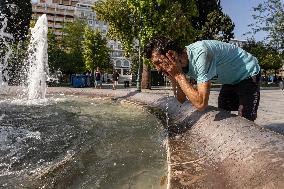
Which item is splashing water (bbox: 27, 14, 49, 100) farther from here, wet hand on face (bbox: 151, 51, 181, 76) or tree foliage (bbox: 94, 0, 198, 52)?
wet hand on face (bbox: 151, 51, 181, 76)

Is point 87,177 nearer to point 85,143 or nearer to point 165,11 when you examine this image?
point 85,143

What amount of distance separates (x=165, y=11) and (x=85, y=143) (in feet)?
66.9

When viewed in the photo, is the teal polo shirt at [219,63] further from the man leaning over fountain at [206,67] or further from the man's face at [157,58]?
the man's face at [157,58]

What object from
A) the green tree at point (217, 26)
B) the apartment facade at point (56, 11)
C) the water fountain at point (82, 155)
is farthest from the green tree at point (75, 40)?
the apartment facade at point (56, 11)

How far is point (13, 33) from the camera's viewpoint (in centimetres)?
4456

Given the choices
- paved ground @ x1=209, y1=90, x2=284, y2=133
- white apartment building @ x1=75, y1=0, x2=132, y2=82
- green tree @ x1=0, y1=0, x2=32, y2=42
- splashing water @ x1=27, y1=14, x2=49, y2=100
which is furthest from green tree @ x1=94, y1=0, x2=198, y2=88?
white apartment building @ x1=75, y1=0, x2=132, y2=82

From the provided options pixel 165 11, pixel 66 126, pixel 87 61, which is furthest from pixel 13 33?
pixel 66 126

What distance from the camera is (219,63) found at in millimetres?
3461

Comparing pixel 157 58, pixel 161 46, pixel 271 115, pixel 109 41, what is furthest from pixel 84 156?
pixel 109 41

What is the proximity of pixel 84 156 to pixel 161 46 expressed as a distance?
1324mm

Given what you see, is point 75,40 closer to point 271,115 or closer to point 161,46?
point 271,115

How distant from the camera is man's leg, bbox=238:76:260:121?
3.77 meters

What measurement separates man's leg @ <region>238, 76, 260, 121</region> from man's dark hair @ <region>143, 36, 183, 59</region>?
0.91 metres

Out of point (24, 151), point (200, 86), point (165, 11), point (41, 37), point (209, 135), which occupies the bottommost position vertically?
point (24, 151)
